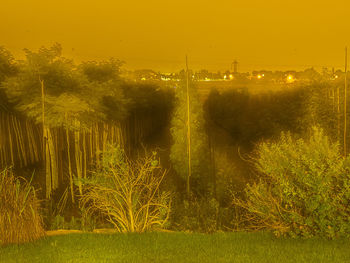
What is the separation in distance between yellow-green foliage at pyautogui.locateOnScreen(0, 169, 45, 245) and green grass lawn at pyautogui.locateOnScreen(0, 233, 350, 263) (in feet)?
0.65

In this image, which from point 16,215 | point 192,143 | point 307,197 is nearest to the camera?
point 307,197

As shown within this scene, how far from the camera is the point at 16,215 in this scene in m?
6.35

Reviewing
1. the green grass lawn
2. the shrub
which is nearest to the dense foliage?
the shrub

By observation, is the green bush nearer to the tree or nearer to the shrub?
the shrub

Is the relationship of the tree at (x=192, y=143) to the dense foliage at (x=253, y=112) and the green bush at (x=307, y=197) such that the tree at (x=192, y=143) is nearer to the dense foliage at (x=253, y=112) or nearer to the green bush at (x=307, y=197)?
the dense foliage at (x=253, y=112)

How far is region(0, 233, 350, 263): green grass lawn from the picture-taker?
5391mm

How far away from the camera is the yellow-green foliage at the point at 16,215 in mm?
6316

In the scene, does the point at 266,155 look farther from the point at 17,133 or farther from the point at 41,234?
the point at 17,133

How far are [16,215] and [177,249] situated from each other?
7.46 ft

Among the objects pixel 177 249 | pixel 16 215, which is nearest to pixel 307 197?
pixel 177 249

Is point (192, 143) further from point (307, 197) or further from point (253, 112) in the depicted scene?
point (253, 112)

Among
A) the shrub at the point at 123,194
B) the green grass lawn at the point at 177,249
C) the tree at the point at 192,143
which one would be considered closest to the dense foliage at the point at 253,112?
the tree at the point at 192,143

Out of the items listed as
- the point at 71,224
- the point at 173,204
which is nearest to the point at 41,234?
the point at 71,224

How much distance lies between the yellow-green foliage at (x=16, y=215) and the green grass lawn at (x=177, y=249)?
197mm
